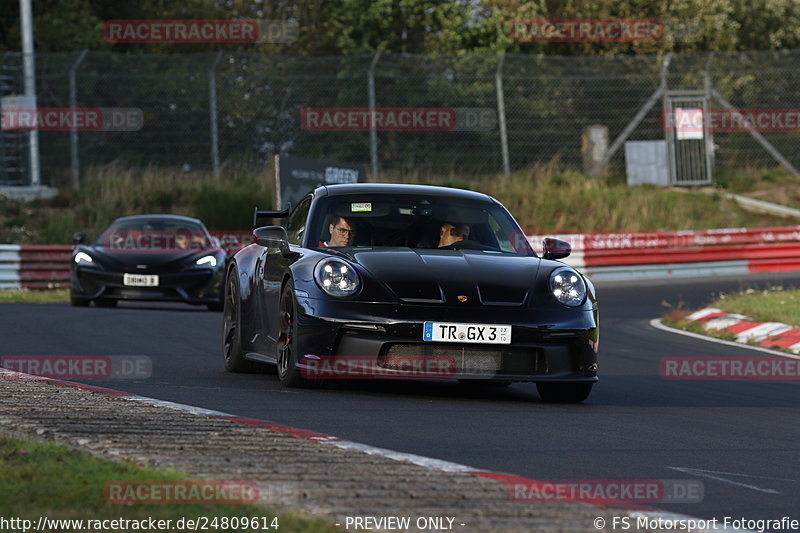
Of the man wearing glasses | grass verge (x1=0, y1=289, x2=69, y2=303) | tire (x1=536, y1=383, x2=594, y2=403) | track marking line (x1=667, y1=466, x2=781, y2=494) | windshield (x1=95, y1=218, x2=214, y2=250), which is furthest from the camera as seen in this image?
grass verge (x1=0, y1=289, x2=69, y2=303)

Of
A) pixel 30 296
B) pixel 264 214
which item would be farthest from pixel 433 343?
pixel 30 296

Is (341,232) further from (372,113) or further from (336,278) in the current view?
(372,113)

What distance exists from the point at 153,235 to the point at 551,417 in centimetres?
1306

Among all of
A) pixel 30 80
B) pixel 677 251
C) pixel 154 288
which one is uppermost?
pixel 30 80

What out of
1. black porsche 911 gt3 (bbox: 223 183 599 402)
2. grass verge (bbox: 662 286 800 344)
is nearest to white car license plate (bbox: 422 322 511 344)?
black porsche 911 gt3 (bbox: 223 183 599 402)

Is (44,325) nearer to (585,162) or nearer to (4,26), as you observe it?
(585,162)

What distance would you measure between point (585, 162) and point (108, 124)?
34.5 feet

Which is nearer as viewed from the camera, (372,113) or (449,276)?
(449,276)

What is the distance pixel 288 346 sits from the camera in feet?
29.8

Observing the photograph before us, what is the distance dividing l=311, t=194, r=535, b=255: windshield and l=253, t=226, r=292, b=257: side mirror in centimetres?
19

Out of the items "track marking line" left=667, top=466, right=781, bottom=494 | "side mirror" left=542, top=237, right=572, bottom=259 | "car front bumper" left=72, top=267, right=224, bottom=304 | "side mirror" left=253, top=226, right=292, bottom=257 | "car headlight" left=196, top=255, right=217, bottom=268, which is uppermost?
"side mirror" left=253, top=226, right=292, bottom=257

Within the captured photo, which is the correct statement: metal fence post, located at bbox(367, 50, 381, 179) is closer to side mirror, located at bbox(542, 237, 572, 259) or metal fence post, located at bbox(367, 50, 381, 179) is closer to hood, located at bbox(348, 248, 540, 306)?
side mirror, located at bbox(542, 237, 572, 259)

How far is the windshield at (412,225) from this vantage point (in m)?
9.58

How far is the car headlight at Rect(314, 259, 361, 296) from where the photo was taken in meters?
8.70
